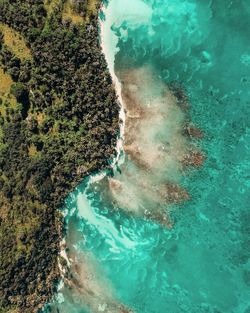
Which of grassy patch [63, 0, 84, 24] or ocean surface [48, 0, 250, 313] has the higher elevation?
grassy patch [63, 0, 84, 24]

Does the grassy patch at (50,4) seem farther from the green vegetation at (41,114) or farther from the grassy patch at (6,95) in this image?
the grassy patch at (6,95)

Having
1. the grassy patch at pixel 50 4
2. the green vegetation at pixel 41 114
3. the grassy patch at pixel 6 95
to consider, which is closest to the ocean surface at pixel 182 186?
the green vegetation at pixel 41 114

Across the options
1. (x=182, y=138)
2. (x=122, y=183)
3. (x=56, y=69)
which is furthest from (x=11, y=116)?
(x=182, y=138)

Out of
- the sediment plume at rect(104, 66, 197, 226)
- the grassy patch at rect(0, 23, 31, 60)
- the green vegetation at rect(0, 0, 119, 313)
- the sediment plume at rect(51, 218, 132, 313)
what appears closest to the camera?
the green vegetation at rect(0, 0, 119, 313)

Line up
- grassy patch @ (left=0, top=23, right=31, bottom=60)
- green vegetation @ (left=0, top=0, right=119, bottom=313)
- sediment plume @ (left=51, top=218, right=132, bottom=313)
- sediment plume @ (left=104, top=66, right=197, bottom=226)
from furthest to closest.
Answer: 1. sediment plume @ (left=51, top=218, right=132, bottom=313)
2. sediment plume @ (left=104, top=66, right=197, bottom=226)
3. grassy patch @ (left=0, top=23, right=31, bottom=60)
4. green vegetation @ (left=0, top=0, right=119, bottom=313)

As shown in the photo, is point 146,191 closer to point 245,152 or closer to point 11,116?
point 245,152

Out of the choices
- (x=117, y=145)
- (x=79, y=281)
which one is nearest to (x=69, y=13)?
(x=117, y=145)

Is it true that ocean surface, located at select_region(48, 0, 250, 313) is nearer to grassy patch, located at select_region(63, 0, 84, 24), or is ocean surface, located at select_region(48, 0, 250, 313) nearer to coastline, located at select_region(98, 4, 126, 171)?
coastline, located at select_region(98, 4, 126, 171)

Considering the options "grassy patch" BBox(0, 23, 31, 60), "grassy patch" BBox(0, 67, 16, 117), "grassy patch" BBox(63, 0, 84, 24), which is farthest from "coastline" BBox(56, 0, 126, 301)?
"grassy patch" BBox(0, 67, 16, 117)
